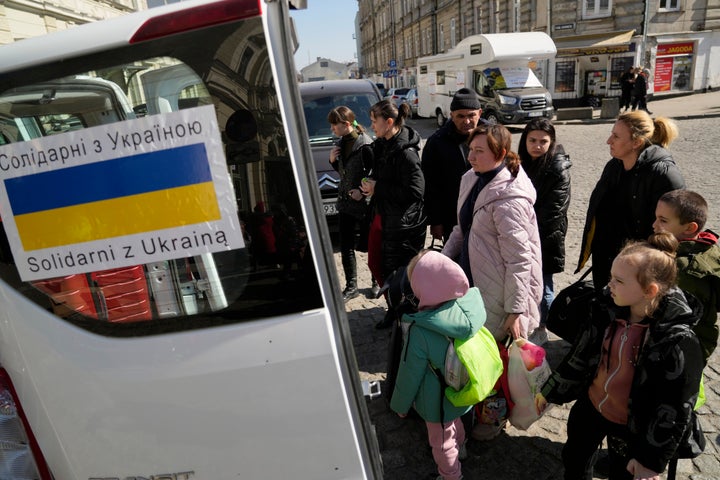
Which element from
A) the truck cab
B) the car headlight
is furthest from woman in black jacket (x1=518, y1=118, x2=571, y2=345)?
the car headlight

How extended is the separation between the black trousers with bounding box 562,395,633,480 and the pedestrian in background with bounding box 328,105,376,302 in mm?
2413

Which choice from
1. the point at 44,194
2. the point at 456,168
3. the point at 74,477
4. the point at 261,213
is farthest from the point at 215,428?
the point at 456,168

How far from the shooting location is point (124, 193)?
1.26 metres

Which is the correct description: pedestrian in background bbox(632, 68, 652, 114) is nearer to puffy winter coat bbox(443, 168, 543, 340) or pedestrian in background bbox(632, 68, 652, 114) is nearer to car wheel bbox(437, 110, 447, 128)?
car wheel bbox(437, 110, 447, 128)

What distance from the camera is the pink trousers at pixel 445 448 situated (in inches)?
90.7

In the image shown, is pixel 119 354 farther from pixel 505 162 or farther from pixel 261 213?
pixel 505 162

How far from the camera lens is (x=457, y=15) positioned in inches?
1447

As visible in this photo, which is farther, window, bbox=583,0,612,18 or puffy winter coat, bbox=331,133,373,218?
window, bbox=583,0,612,18

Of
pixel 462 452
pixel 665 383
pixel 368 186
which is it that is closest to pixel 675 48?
pixel 368 186

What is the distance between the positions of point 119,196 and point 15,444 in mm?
800

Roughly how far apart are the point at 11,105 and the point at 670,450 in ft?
7.84

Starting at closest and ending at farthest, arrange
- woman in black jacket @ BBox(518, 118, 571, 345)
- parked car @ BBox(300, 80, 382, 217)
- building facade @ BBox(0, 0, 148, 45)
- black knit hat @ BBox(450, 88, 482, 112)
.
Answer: woman in black jacket @ BBox(518, 118, 571, 345)
black knit hat @ BBox(450, 88, 482, 112)
parked car @ BBox(300, 80, 382, 217)
building facade @ BBox(0, 0, 148, 45)

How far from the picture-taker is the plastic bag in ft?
8.26

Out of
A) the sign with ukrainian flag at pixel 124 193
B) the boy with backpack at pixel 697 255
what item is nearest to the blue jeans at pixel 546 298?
the boy with backpack at pixel 697 255
